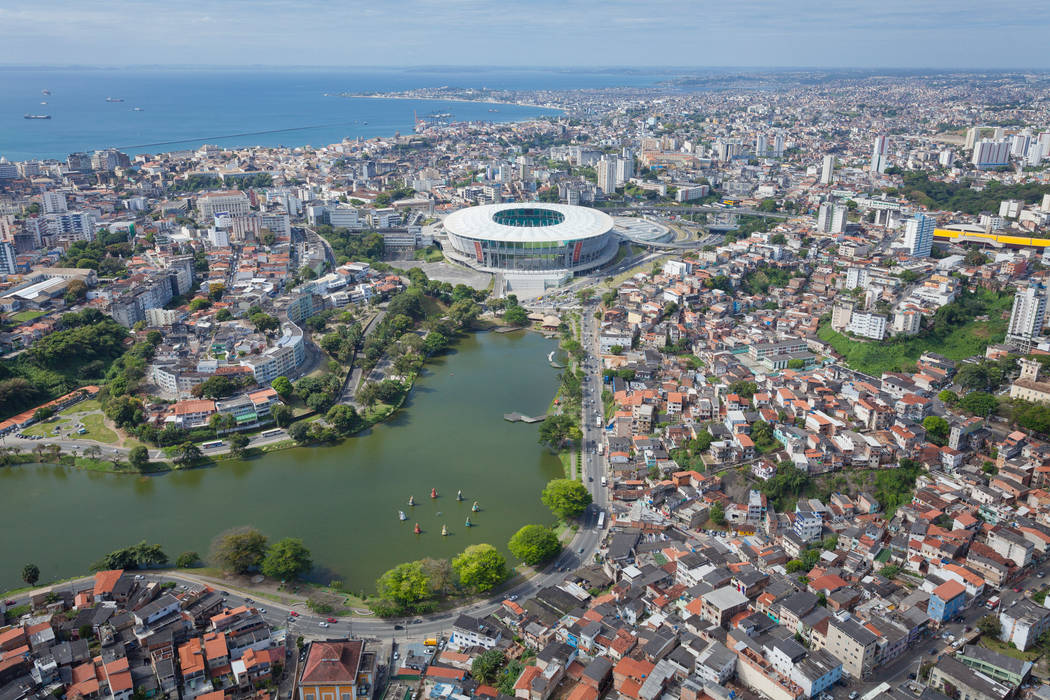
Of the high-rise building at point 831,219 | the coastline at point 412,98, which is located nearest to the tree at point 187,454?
the high-rise building at point 831,219

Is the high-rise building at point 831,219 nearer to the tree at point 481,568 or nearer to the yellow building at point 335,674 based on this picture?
the tree at point 481,568

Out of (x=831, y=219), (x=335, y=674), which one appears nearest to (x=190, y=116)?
(x=831, y=219)

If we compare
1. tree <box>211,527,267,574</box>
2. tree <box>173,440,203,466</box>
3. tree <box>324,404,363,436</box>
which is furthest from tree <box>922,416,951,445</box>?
tree <box>173,440,203,466</box>

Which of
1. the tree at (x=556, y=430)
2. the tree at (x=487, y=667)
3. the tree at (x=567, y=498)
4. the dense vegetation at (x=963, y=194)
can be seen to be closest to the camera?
the tree at (x=487, y=667)

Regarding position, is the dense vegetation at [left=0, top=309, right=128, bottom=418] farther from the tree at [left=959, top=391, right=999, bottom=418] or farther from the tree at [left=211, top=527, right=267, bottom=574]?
the tree at [left=959, top=391, right=999, bottom=418]

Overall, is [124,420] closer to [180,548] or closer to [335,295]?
[180,548]

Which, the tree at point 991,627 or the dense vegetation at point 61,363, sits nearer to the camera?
the tree at point 991,627

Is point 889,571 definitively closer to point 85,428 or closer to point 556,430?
point 556,430
